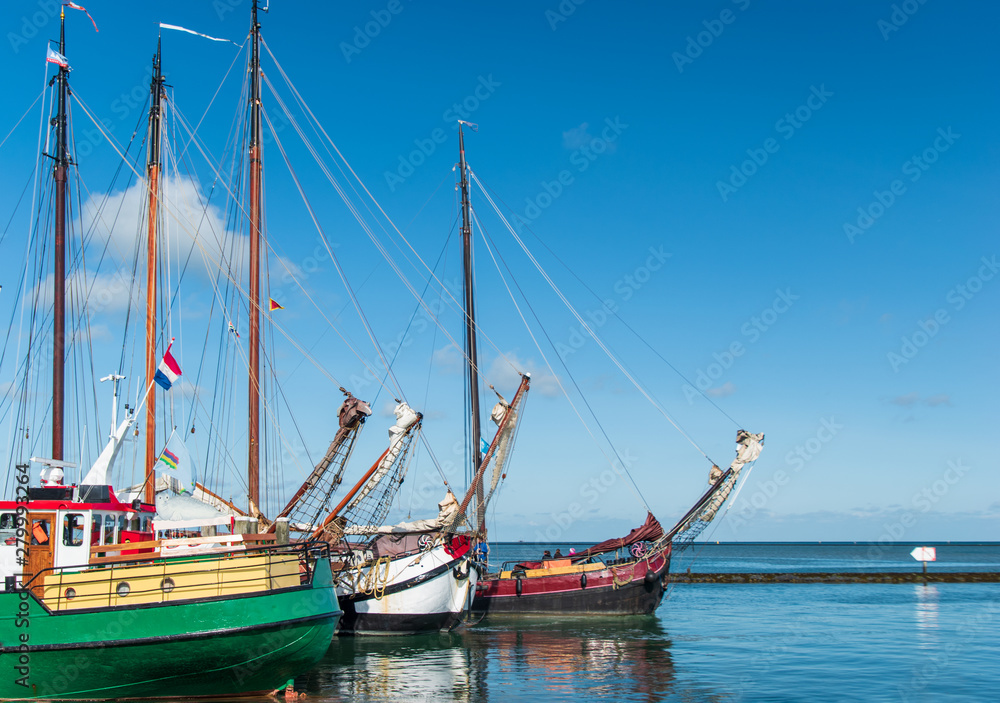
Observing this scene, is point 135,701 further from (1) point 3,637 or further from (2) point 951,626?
(2) point 951,626

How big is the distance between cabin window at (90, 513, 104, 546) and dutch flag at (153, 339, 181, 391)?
7.25 m

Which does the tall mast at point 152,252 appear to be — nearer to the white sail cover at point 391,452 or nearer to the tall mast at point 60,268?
the tall mast at point 60,268

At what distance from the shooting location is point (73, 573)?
19406 mm

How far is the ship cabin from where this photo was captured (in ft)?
66.7

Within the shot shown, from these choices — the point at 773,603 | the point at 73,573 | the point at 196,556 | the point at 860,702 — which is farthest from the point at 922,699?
the point at 773,603

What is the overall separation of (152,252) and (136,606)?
1732 centimetres

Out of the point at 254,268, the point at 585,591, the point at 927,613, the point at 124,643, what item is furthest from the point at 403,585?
the point at 927,613

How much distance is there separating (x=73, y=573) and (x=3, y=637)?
2.05m

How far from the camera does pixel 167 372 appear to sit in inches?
1119

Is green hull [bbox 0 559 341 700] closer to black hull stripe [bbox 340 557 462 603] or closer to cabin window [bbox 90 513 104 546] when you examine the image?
cabin window [bbox 90 513 104 546]

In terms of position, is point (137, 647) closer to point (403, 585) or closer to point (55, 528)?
point (55, 528)

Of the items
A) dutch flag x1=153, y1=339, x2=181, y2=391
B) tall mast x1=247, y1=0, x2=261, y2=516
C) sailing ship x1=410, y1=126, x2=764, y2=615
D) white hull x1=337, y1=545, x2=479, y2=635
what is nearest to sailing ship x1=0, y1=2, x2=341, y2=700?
dutch flag x1=153, y1=339, x2=181, y2=391

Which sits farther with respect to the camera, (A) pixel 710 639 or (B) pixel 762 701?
(A) pixel 710 639

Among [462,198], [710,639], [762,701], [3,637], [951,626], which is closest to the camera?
[3,637]
